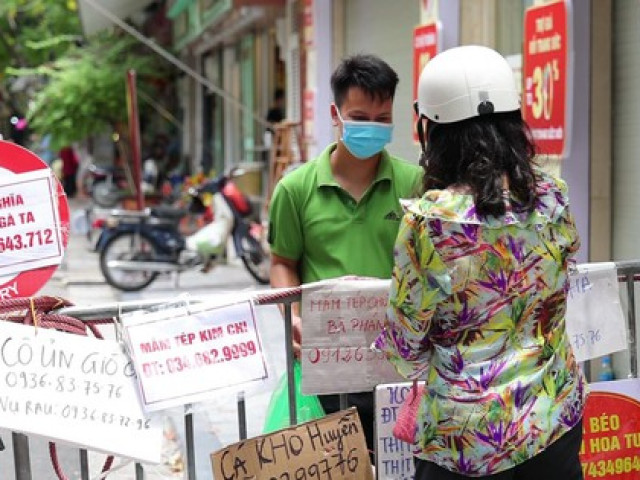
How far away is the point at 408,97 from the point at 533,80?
3.23 m

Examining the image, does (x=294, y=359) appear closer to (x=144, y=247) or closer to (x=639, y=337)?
(x=639, y=337)

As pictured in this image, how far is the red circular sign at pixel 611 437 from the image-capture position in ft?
12.6

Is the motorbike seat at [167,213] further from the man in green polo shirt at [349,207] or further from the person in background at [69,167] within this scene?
the person in background at [69,167]

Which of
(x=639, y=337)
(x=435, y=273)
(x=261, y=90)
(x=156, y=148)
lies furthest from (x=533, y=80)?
(x=156, y=148)

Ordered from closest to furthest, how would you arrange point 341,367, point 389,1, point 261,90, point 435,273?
point 435,273
point 341,367
point 389,1
point 261,90

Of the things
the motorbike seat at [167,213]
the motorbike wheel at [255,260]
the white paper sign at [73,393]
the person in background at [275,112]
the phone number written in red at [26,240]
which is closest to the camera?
the white paper sign at [73,393]

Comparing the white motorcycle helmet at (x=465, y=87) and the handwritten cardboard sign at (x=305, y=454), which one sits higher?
the white motorcycle helmet at (x=465, y=87)

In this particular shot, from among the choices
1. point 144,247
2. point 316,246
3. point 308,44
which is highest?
point 308,44

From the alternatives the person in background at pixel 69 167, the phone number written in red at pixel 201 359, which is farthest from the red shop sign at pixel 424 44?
the person in background at pixel 69 167

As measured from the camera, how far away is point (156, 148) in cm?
2633

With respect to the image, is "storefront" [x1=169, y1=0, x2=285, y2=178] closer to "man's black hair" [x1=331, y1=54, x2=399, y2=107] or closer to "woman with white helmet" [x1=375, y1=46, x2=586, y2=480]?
"man's black hair" [x1=331, y1=54, x2=399, y2=107]

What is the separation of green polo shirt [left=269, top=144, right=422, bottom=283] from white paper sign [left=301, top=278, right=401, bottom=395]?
22 cm

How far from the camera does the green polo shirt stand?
12.4 ft

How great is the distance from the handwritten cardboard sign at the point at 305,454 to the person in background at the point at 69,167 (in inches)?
930
